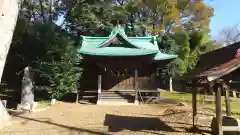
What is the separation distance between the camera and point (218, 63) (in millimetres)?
16641

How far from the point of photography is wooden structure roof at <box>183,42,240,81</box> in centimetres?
735

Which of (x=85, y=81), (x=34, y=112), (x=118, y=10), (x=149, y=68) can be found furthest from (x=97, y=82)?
(x=118, y=10)

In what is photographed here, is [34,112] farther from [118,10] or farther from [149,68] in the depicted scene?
[118,10]

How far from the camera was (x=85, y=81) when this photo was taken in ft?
72.7

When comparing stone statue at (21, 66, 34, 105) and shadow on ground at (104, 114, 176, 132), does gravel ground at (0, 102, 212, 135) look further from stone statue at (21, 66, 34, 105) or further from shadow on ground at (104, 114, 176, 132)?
stone statue at (21, 66, 34, 105)

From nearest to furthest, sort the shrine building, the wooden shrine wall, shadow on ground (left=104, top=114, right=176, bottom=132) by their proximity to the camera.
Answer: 1. shadow on ground (left=104, top=114, right=176, bottom=132)
2. the shrine building
3. the wooden shrine wall

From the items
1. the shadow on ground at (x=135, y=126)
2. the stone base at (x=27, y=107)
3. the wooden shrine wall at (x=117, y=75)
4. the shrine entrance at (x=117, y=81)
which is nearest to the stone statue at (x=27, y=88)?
the stone base at (x=27, y=107)

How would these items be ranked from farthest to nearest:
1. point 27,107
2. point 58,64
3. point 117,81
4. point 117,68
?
point 117,68 < point 117,81 < point 58,64 < point 27,107

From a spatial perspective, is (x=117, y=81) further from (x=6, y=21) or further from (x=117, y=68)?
(x=6, y=21)

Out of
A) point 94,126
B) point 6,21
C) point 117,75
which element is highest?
point 6,21

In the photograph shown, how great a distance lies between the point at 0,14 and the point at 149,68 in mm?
15060

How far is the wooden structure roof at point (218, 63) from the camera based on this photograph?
7.35 meters

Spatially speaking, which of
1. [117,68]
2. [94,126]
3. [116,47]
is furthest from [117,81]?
[94,126]

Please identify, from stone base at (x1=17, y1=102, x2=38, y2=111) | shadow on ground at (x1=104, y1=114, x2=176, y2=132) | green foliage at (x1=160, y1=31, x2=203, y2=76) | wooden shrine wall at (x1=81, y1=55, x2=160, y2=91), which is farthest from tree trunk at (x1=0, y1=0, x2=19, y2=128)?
green foliage at (x1=160, y1=31, x2=203, y2=76)
